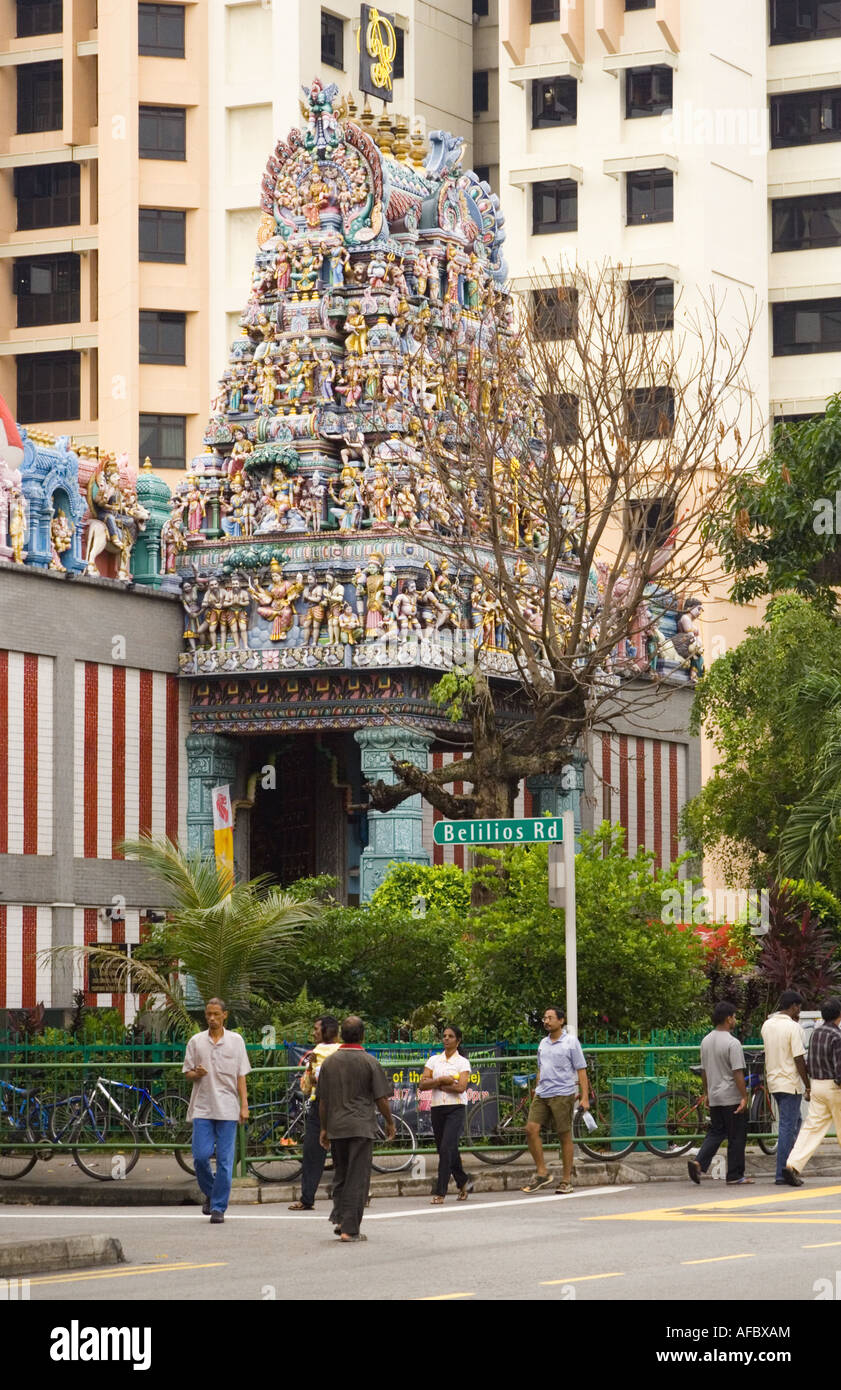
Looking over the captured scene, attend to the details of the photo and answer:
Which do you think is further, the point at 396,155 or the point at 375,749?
the point at 396,155

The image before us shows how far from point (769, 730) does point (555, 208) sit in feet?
105

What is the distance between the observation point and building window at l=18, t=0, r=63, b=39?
67.8 m

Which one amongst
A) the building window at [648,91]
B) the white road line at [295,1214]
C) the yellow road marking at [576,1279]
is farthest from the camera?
the building window at [648,91]

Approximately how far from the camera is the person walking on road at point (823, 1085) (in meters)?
23.7

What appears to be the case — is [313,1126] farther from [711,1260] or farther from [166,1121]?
[711,1260]

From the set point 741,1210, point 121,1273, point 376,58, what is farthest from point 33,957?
point 121,1273

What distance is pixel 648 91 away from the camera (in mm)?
65625

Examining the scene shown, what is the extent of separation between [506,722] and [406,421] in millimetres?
5278

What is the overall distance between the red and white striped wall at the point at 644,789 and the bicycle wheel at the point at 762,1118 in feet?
57.5

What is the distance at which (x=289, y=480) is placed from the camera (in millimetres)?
39844

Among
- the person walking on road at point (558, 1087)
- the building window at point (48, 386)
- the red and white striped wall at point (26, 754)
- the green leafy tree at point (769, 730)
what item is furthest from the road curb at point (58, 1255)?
the building window at point (48, 386)

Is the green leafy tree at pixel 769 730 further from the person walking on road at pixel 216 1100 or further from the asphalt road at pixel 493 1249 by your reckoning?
the person walking on road at pixel 216 1100
